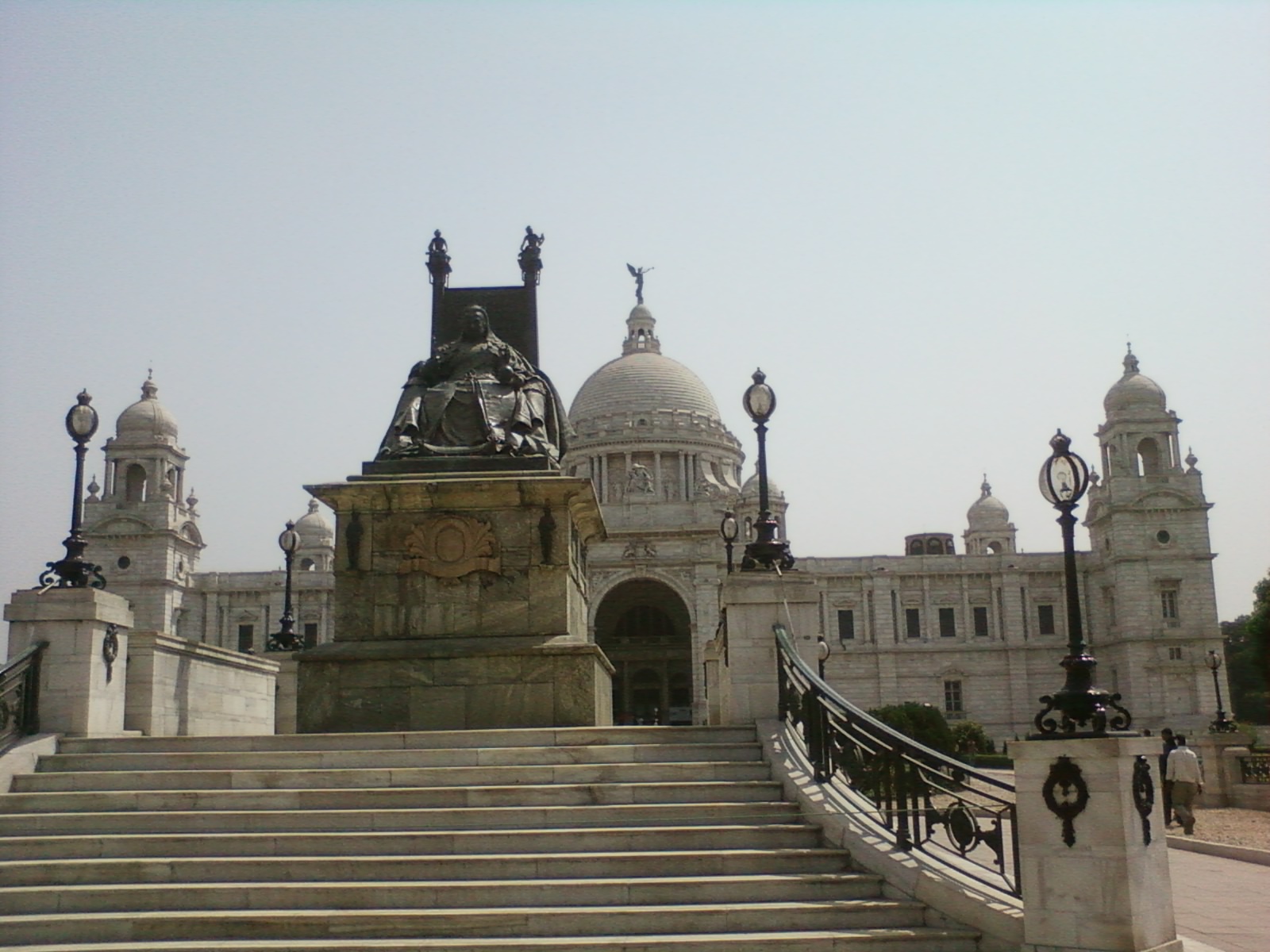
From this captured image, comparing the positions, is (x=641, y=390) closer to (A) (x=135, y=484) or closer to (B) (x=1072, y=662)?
(A) (x=135, y=484)

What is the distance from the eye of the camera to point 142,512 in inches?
2894

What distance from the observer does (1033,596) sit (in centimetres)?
7956

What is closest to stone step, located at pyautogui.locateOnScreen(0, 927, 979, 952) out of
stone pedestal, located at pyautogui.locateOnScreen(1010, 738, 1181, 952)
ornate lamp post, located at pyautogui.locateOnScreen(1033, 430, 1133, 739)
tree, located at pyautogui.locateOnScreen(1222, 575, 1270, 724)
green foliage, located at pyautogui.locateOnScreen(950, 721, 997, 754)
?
stone pedestal, located at pyautogui.locateOnScreen(1010, 738, 1181, 952)

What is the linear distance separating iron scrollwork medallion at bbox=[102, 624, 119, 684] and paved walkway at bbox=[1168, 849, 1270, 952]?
9.55 metres

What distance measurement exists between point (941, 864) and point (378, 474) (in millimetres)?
7442

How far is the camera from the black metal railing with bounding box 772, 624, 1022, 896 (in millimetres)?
8305

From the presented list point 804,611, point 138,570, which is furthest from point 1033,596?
point 804,611

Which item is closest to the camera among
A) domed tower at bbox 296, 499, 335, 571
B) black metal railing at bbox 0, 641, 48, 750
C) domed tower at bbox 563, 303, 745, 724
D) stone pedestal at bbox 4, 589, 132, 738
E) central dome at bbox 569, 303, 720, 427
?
black metal railing at bbox 0, 641, 48, 750

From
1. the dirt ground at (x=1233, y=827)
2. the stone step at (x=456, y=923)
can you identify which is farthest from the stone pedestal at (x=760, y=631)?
the dirt ground at (x=1233, y=827)

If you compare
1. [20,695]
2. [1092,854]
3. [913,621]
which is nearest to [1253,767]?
[1092,854]

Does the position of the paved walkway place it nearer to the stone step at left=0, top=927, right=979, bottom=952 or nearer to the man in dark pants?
the stone step at left=0, top=927, right=979, bottom=952

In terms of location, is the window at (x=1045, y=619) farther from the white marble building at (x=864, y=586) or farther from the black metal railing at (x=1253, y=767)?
the black metal railing at (x=1253, y=767)

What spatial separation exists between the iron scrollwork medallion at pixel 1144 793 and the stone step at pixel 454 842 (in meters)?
2.29

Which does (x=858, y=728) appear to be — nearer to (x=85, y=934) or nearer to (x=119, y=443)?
(x=85, y=934)
